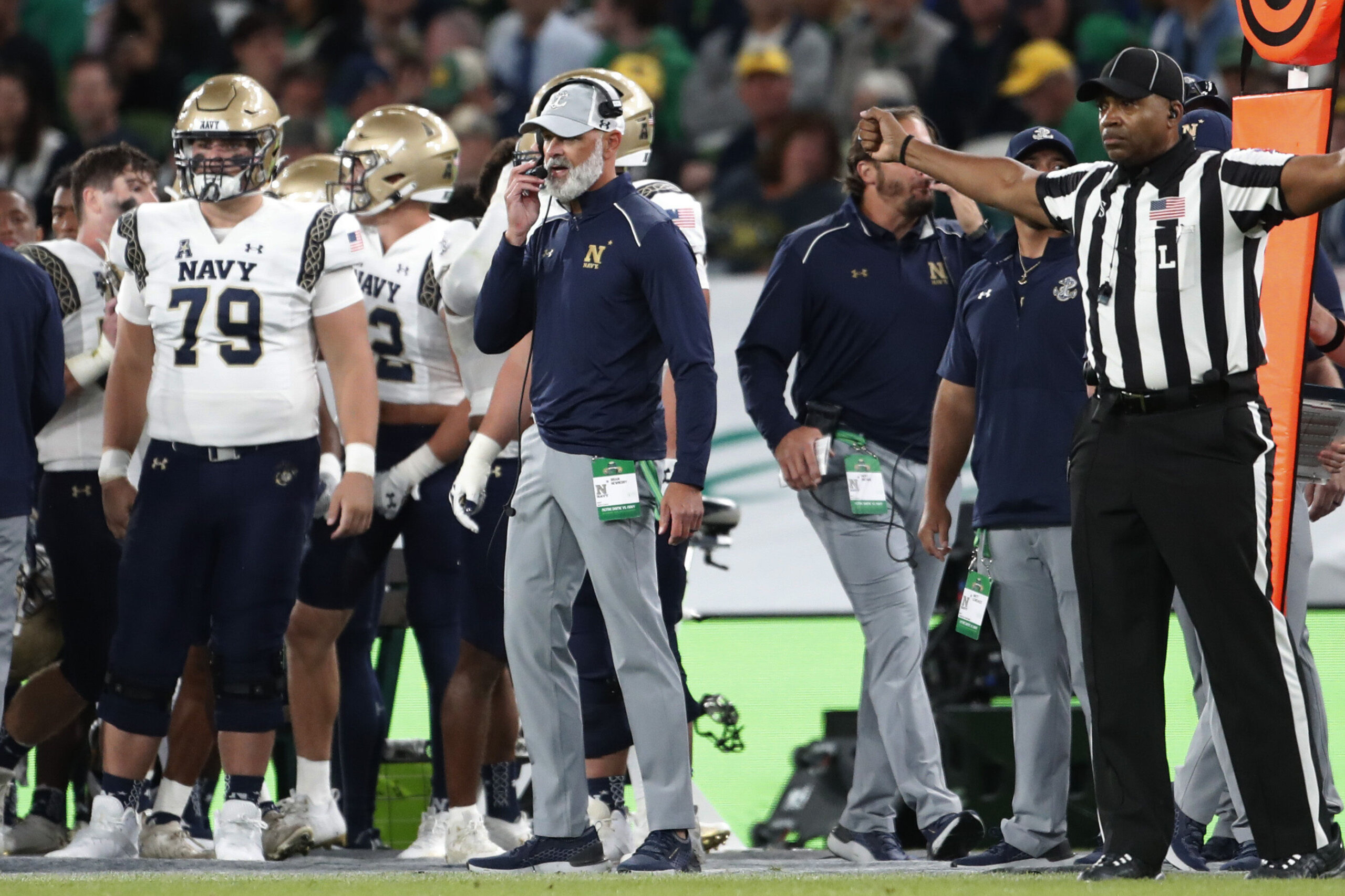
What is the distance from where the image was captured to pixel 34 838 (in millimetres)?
5934

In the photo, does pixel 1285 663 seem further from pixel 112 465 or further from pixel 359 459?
pixel 112 465

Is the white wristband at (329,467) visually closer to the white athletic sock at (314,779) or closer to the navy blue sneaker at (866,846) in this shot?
the white athletic sock at (314,779)

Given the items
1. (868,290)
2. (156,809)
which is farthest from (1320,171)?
(156,809)

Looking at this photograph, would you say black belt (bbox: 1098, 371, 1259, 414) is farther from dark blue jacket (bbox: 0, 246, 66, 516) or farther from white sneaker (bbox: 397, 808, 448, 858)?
dark blue jacket (bbox: 0, 246, 66, 516)

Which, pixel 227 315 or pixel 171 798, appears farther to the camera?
pixel 171 798

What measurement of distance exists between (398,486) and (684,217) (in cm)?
122

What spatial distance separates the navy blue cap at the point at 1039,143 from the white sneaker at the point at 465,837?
2477 millimetres

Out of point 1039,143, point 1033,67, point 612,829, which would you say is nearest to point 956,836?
point 612,829

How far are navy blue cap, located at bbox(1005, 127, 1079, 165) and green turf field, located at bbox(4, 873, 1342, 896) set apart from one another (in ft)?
6.56

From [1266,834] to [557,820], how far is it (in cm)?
177

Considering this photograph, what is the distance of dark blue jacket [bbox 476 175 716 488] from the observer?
188 inches

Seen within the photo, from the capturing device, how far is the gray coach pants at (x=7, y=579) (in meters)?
5.32

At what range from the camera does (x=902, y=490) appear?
5.71 meters

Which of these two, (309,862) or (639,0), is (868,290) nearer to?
(309,862)
